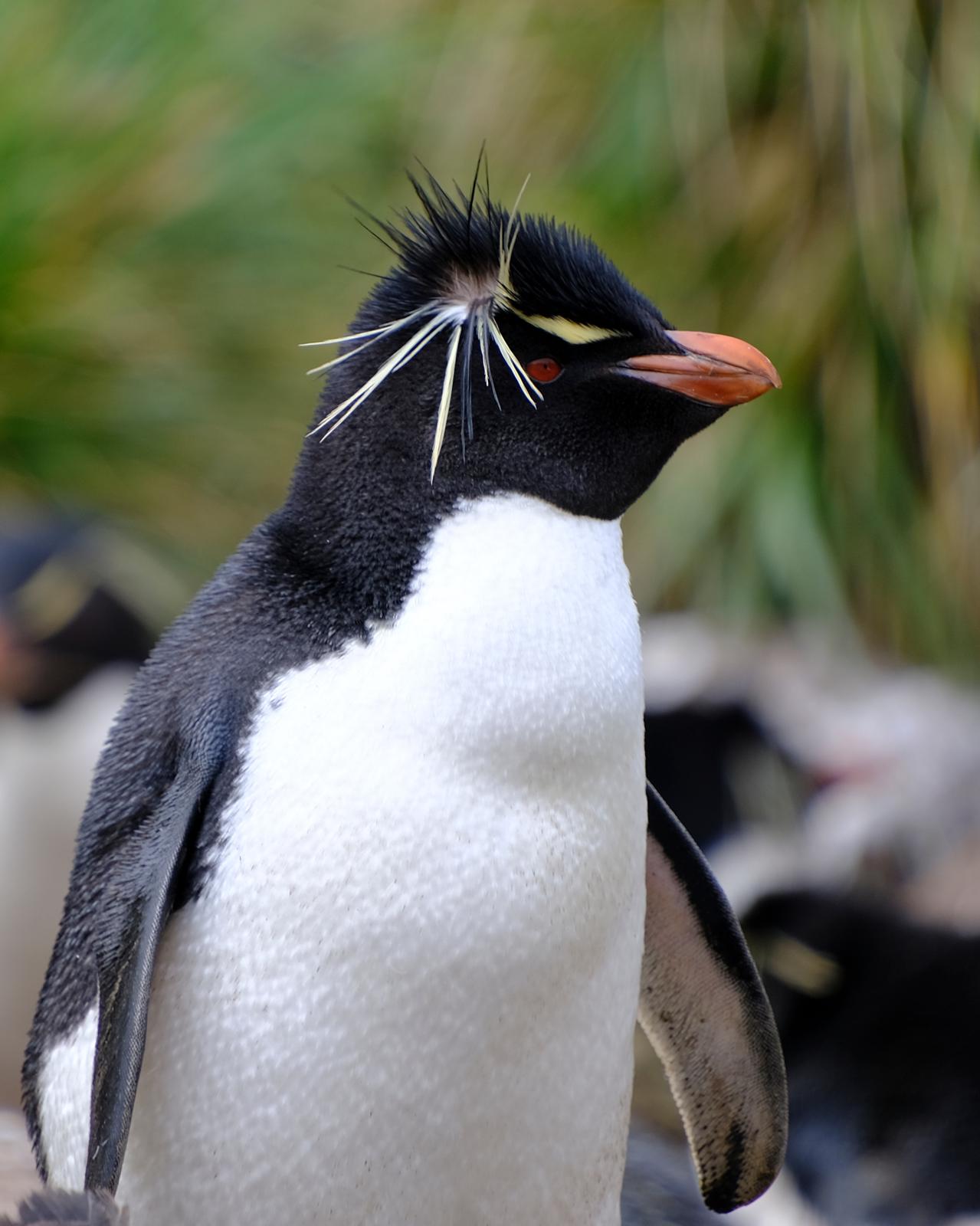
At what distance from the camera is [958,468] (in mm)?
3336

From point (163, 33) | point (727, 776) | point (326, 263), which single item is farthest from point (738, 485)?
point (163, 33)

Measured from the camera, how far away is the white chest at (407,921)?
1059 millimetres

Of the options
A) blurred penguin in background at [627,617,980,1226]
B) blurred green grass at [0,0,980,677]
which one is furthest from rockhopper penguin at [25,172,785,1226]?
blurred green grass at [0,0,980,677]

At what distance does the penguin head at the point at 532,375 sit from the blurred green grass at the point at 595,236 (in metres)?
2.27

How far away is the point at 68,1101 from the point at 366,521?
1.54 feet

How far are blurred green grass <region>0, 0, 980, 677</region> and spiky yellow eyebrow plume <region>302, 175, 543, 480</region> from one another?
2.26 meters

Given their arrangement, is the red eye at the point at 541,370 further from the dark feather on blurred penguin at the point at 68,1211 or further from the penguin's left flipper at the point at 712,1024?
the dark feather on blurred penguin at the point at 68,1211

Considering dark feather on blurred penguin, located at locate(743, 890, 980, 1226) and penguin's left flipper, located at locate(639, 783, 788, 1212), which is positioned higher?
penguin's left flipper, located at locate(639, 783, 788, 1212)

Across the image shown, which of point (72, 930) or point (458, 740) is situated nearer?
point (458, 740)

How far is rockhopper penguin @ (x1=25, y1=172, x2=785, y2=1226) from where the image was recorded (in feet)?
3.47

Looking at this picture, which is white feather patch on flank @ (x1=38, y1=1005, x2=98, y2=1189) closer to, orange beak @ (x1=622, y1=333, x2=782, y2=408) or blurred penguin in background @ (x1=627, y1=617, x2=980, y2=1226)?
orange beak @ (x1=622, y1=333, x2=782, y2=408)

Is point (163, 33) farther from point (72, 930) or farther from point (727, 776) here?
point (72, 930)

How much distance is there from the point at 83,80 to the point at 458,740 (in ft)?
9.60

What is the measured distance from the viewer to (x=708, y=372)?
1112 mm
